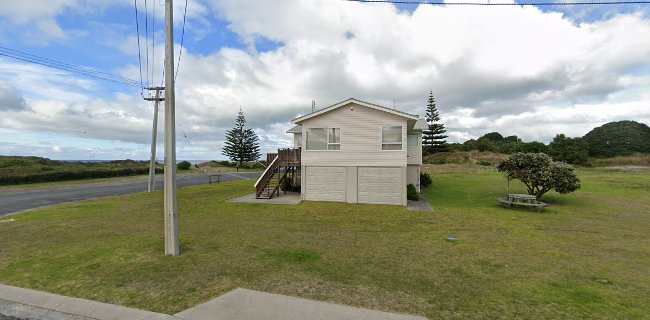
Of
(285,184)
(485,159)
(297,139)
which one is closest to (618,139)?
(485,159)

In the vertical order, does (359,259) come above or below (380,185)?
below

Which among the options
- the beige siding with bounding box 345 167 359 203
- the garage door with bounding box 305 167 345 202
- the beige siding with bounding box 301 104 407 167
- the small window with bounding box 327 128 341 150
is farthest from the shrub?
the beige siding with bounding box 345 167 359 203

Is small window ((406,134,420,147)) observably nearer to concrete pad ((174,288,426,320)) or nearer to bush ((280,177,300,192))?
bush ((280,177,300,192))

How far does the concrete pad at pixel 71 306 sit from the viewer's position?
4547 mm

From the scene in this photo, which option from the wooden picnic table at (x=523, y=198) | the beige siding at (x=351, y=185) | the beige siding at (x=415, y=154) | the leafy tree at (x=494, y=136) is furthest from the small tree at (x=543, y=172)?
the leafy tree at (x=494, y=136)

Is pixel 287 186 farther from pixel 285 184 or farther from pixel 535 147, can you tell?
pixel 535 147

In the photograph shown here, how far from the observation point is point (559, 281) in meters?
6.04

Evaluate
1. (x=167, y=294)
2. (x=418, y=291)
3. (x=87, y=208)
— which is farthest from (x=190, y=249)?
(x=87, y=208)

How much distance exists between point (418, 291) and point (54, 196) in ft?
76.6

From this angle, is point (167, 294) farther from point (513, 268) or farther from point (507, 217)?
point (507, 217)

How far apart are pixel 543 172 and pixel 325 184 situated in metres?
12.1

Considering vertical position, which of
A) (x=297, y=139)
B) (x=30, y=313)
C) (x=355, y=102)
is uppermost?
(x=355, y=102)

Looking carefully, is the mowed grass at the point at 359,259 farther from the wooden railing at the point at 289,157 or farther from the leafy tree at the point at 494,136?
the leafy tree at the point at 494,136

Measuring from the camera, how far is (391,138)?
54.6 ft
